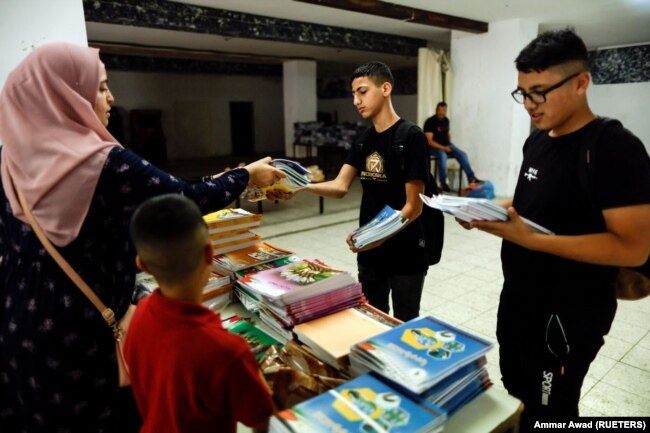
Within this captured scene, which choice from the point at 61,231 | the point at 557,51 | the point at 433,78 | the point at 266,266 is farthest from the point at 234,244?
the point at 433,78

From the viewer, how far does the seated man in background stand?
265 inches

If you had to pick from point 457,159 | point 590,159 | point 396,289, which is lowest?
point 396,289

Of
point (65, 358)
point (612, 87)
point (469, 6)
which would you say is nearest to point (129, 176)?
point (65, 358)

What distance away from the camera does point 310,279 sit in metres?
1.27

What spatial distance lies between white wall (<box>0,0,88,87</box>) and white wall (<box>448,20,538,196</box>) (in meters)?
5.62

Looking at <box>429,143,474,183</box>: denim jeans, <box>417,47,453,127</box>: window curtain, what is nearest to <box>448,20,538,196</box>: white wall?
<box>417,47,453,127</box>: window curtain

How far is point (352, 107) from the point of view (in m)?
15.0

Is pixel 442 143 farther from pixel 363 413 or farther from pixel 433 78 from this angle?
pixel 363 413

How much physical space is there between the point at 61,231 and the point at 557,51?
135 cm

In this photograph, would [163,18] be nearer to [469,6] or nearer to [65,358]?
[469,6]

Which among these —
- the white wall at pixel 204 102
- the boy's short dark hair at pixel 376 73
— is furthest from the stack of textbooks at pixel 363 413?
the white wall at pixel 204 102

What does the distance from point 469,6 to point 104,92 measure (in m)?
5.39

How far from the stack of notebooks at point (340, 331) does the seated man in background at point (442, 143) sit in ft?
19.3

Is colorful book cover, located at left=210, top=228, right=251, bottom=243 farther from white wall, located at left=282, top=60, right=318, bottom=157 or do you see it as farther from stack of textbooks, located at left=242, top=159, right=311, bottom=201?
white wall, located at left=282, top=60, right=318, bottom=157
